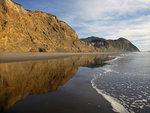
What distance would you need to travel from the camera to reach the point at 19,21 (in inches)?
1624

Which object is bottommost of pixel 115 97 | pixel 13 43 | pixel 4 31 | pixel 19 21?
pixel 115 97

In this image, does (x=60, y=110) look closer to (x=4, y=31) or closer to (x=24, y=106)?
(x=24, y=106)

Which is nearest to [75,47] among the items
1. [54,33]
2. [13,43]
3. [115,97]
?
[54,33]

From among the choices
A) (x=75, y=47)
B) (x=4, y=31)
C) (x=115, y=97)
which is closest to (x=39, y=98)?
(x=115, y=97)

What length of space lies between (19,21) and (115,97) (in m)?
45.7

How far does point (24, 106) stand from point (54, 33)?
249 ft

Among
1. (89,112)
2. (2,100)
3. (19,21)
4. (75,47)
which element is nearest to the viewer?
(89,112)

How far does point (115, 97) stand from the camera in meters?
5.59

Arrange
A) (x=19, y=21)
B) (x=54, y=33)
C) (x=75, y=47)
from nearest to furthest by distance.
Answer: (x=19, y=21) < (x=54, y=33) < (x=75, y=47)

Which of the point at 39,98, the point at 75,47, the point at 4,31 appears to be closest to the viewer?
the point at 39,98

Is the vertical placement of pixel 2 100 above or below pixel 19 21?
below

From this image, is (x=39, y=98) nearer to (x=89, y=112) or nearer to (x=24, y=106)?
(x=24, y=106)

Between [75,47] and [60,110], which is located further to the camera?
[75,47]

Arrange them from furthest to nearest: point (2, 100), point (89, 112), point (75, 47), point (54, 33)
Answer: point (75, 47), point (54, 33), point (2, 100), point (89, 112)
